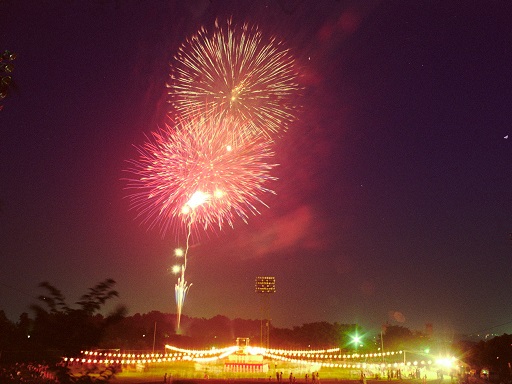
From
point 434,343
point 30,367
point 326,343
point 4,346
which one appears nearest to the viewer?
point 4,346

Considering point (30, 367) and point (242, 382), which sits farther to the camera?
point (242, 382)

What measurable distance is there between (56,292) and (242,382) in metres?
Result: 37.5

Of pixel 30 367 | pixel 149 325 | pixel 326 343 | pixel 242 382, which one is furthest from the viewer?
pixel 326 343

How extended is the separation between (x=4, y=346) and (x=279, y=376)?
38.6 metres

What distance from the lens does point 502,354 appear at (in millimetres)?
57938

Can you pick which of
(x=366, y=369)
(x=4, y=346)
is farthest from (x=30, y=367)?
(x=366, y=369)

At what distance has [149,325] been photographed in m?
96.8

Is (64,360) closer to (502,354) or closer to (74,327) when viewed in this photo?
(74,327)

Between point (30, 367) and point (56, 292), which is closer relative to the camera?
point (56, 292)

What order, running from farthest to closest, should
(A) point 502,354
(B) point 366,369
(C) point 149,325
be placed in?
(C) point 149,325
(A) point 502,354
(B) point 366,369

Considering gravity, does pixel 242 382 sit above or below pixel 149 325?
below

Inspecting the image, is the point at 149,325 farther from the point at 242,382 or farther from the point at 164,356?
the point at 242,382

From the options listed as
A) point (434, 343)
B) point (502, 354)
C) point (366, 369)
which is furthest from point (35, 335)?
point (434, 343)

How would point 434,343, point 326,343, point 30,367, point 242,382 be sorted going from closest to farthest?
point 30,367 < point 242,382 < point 434,343 < point 326,343
